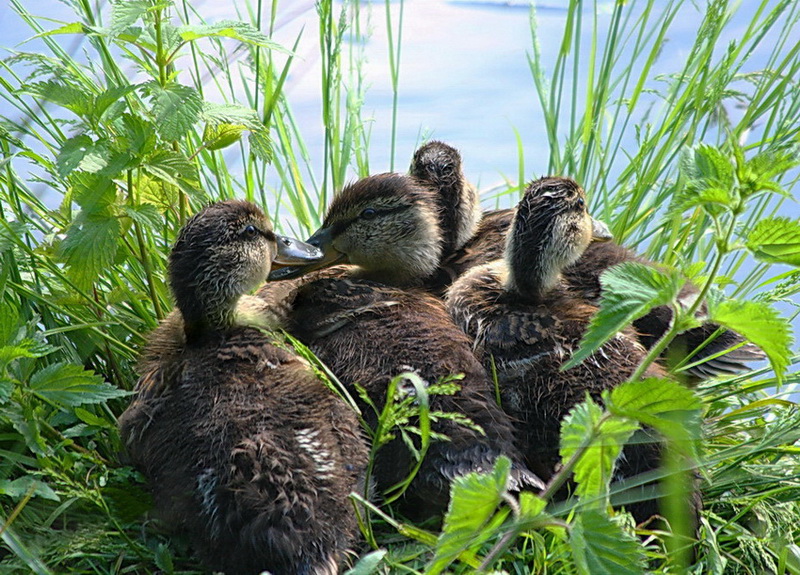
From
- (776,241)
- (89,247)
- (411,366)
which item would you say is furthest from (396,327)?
(776,241)

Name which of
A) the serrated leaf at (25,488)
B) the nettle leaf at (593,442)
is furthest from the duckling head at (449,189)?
the nettle leaf at (593,442)

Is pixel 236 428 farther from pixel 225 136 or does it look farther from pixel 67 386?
pixel 225 136

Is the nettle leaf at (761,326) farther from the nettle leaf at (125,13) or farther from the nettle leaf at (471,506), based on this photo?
the nettle leaf at (125,13)

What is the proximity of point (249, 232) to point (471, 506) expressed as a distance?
145 centimetres

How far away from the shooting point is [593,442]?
170 centimetres

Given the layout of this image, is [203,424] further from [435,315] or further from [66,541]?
[435,315]

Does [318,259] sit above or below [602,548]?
below

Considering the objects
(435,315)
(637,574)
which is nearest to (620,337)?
(435,315)

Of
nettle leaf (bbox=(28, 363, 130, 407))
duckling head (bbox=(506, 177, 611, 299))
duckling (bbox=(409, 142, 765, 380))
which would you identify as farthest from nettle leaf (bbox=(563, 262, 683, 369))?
nettle leaf (bbox=(28, 363, 130, 407))

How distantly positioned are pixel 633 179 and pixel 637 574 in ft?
9.59

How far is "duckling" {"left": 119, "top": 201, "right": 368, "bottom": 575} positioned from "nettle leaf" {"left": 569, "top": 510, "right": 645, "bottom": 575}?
2.67ft

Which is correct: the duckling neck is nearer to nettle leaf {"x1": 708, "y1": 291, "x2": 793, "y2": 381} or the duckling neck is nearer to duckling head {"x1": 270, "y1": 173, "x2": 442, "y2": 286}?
Result: duckling head {"x1": 270, "y1": 173, "x2": 442, "y2": 286}

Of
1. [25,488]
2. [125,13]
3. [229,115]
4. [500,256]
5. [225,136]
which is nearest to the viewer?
[25,488]

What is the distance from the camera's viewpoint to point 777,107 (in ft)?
13.0
